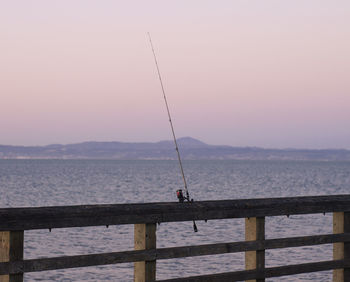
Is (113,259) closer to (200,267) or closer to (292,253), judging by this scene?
(200,267)

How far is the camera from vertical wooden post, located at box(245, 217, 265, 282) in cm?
632

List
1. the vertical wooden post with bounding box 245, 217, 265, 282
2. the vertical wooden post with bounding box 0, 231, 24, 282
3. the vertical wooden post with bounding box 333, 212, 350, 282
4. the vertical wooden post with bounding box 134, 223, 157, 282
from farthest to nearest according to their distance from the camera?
1. the vertical wooden post with bounding box 333, 212, 350, 282
2. the vertical wooden post with bounding box 245, 217, 265, 282
3. the vertical wooden post with bounding box 134, 223, 157, 282
4. the vertical wooden post with bounding box 0, 231, 24, 282

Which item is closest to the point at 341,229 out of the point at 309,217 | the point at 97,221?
the point at 97,221

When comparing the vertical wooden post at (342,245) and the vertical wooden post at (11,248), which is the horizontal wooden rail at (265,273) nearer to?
Answer: the vertical wooden post at (342,245)

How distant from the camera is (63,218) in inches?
207

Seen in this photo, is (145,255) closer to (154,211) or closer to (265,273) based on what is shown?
(154,211)

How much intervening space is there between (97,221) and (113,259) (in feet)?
1.19

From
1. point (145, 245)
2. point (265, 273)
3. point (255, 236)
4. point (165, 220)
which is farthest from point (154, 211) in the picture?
point (265, 273)

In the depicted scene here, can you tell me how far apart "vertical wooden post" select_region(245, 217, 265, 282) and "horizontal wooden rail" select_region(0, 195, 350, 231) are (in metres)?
0.10

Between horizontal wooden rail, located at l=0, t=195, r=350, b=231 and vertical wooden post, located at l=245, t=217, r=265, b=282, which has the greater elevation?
horizontal wooden rail, located at l=0, t=195, r=350, b=231

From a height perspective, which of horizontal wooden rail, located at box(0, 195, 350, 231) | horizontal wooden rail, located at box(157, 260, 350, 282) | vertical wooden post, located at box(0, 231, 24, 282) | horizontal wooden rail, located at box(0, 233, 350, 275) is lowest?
horizontal wooden rail, located at box(157, 260, 350, 282)

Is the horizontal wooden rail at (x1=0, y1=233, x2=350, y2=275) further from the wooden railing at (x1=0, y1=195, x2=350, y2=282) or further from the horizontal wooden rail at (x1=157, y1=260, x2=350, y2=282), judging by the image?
the horizontal wooden rail at (x1=157, y1=260, x2=350, y2=282)

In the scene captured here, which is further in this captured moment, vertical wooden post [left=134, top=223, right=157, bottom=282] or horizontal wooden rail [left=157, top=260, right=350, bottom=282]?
horizontal wooden rail [left=157, top=260, right=350, bottom=282]

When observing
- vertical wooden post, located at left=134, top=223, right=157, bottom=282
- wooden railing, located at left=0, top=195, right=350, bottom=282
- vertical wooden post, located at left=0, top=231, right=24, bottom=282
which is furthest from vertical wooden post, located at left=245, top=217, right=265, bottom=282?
vertical wooden post, located at left=0, top=231, right=24, bottom=282
